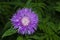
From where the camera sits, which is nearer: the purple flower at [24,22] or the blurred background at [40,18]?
the purple flower at [24,22]

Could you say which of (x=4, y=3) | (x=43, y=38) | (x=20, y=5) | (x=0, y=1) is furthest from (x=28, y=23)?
(x=0, y=1)

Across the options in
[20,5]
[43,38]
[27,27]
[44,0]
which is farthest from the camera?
[44,0]

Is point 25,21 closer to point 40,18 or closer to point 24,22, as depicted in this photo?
point 24,22

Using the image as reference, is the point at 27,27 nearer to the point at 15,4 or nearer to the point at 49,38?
the point at 49,38

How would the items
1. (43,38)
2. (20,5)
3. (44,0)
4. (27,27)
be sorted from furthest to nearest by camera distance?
(44,0), (20,5), (43,38), (27,27)
